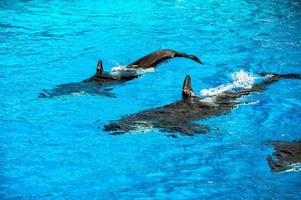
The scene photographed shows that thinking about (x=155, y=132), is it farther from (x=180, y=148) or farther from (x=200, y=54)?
(x=200, y=54)

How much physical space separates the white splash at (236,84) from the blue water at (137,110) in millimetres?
197

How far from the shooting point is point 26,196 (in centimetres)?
555

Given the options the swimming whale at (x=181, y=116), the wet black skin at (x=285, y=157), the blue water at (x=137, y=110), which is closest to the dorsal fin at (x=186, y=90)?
the swimming whale at (x=181, y=116)

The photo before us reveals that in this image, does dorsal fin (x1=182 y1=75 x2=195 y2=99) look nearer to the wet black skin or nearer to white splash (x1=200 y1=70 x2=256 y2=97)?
white splash (x1=200 y1=70 x2=256 y2=97)

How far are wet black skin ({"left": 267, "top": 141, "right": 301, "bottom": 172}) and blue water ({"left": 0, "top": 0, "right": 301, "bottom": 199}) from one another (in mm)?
119

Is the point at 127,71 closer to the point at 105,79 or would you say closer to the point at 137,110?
the point at 105,79

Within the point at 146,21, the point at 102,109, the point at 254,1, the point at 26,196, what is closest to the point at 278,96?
the point at 102,109

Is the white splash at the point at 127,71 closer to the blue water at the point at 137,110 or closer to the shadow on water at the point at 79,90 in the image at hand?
the blue water at the point at 137,110

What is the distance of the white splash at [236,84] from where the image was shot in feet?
31.2

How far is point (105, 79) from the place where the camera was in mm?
9711

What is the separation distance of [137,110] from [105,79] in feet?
4.76

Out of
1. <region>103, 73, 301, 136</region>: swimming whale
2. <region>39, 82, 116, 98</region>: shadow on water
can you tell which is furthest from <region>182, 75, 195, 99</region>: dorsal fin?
<region>39, 82, 116, 98</region>: shadow on water

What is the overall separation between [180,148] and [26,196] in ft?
7.18

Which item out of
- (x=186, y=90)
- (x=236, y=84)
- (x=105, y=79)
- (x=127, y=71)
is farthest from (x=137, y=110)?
(x=236, y=84)
